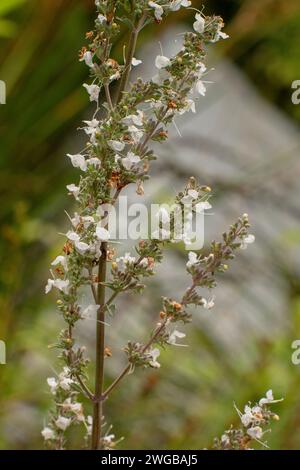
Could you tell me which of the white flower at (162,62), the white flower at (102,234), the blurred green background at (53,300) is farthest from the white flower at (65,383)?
the blurred green background at (53,300)

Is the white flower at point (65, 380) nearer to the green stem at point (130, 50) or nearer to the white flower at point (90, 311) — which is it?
the white flower at point (90, 311)

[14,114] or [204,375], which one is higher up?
[14,114]

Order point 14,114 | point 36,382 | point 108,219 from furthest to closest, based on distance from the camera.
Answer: point 14,114 < point 36,382 < point 108,219

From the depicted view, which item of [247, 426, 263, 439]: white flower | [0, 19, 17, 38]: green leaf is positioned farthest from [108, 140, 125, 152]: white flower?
[0, 19, 17, 38]: green leaf

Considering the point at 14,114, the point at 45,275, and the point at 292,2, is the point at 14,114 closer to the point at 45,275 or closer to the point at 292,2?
the point at 45,275

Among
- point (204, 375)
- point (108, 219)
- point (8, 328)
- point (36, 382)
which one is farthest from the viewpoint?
point (36, 382)

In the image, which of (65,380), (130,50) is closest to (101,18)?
(130,50)

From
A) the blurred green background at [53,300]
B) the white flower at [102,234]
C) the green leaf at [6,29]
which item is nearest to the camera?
the white flower at [102,234]

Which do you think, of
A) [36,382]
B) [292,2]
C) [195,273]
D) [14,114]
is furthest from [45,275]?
[195,273]
